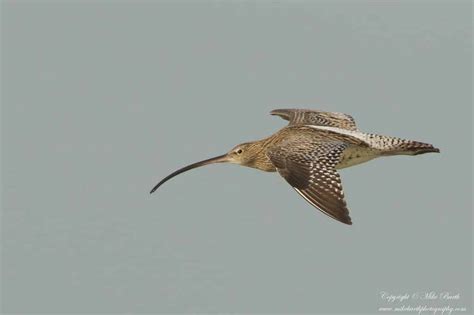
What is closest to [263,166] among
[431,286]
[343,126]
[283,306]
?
[343,126]

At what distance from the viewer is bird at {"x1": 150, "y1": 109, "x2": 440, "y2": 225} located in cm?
1636

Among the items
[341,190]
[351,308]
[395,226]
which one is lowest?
[351,308]

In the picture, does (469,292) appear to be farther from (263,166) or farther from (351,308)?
(263,166)

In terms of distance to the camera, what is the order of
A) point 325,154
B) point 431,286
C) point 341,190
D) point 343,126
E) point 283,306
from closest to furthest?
point 341,190, point 325,154, point 343,126, point 431,286, point 283,306

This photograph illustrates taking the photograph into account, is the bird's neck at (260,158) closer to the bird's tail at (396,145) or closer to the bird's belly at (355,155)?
the bird's belly at (355,155)

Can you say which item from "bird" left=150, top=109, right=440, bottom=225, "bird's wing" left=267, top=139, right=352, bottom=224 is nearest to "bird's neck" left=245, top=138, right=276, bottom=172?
"bird" left=150, top=109, right=440, bottom=225

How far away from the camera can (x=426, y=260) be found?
183m

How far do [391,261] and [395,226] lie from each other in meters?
16.4

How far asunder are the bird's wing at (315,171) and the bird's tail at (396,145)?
25.3 inches

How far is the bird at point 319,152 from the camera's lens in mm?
16359

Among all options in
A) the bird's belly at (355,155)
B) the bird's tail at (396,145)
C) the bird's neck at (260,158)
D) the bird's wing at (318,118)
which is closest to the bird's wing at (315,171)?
the bird's belly at (355,155)

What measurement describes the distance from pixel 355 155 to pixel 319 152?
112cm

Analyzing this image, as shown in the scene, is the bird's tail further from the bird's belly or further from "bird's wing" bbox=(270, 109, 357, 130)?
"bird's wing" bbox=(270, 109, 357, 130)

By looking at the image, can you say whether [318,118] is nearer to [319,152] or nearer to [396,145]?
[396,145]
